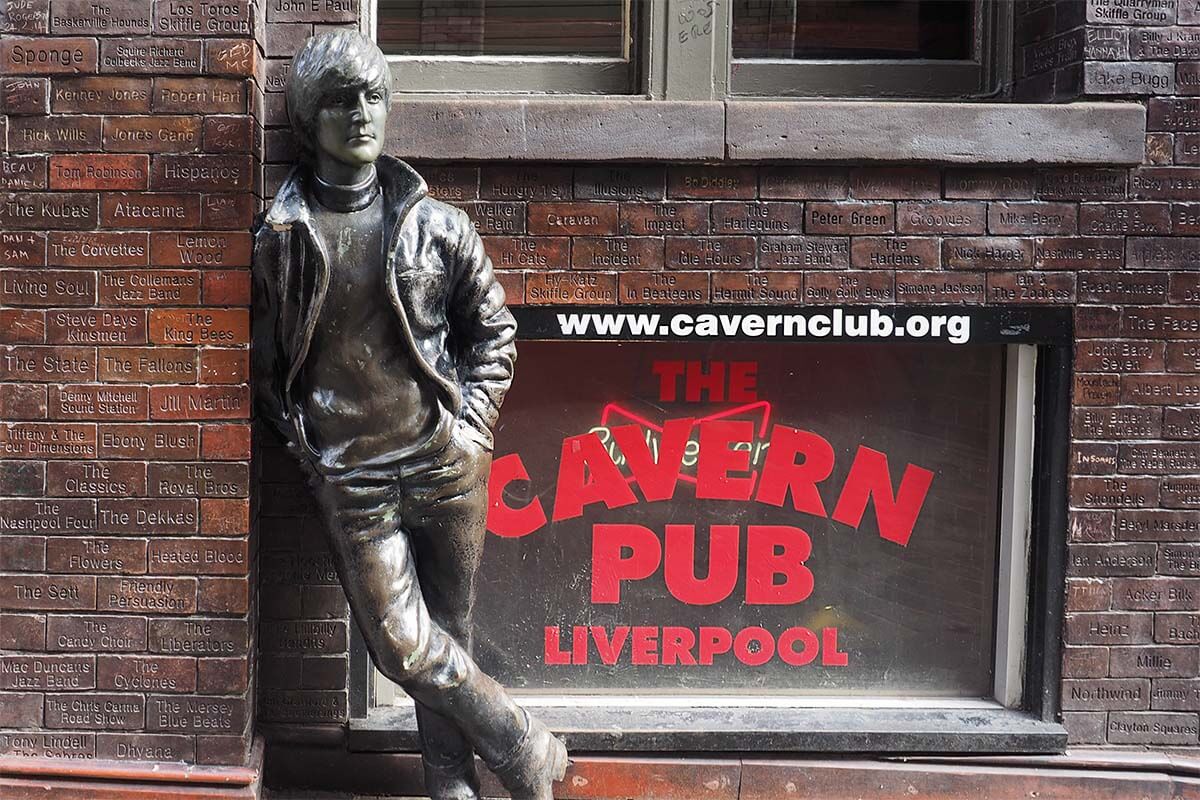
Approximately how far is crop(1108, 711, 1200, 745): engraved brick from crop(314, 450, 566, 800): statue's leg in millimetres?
2207

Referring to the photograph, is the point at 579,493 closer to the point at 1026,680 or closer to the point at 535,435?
the point at 535,435

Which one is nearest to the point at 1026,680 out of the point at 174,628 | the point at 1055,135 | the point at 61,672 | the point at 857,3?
the point at 1055,135

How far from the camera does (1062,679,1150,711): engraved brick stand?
4.29 meters

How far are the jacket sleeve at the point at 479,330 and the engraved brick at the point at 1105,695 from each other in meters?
2.32

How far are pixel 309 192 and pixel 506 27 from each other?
51.0 inches

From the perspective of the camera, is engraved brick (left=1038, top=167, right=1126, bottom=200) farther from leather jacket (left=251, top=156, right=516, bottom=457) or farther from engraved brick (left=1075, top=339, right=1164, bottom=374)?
leather jacket (left=251, top=156, right=516, bottom=457)

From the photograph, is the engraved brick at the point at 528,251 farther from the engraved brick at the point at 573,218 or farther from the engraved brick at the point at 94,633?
the engraved brick at the point at 94,633

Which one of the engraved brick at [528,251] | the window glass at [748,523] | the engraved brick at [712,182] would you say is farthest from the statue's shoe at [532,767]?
the engraved brick at [712,182]

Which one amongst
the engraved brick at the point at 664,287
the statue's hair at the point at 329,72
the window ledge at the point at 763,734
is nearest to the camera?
the statue's hair at the point at 329,72

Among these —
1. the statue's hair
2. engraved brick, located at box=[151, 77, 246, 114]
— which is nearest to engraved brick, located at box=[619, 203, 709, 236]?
the statue's hair

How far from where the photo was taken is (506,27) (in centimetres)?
449

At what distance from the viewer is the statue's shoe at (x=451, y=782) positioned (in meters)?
3.93

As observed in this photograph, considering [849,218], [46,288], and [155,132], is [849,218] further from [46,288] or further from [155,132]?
[46,288]

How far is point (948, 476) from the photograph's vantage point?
4512 mm
